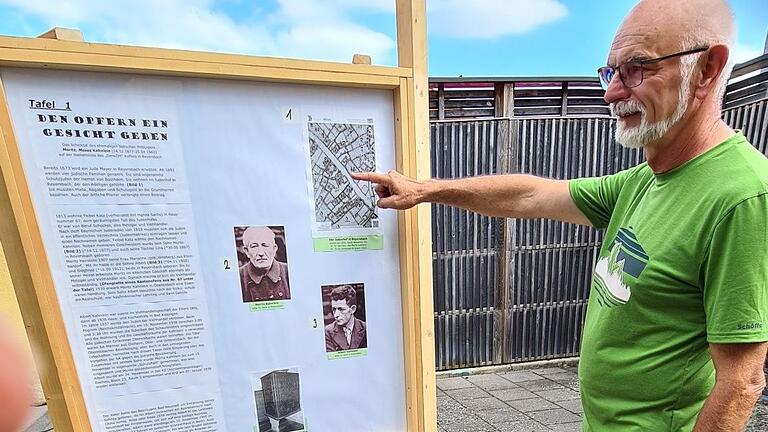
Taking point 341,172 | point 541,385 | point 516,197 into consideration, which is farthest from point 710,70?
point 541,385

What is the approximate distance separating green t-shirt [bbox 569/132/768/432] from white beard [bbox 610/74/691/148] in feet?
0.36

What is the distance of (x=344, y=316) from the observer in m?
1.20

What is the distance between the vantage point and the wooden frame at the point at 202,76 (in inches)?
34.4

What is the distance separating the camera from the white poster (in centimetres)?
95

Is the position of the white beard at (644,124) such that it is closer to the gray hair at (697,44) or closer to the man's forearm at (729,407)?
the gray hair at (697,44)

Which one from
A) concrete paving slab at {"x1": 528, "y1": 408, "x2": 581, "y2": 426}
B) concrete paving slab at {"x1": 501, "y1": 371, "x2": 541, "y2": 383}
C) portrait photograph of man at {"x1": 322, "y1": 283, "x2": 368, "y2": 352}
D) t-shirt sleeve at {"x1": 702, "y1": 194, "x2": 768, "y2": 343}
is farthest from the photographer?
concrete paving slab at {"x1": 501, "y1": 371, "x2": 541, "y2": 383}

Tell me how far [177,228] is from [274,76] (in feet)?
1.48

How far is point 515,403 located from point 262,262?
285 cm

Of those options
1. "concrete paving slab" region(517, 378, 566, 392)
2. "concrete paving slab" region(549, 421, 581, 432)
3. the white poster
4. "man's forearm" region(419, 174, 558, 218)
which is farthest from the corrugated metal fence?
the white poster

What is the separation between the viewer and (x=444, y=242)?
3.58 meters

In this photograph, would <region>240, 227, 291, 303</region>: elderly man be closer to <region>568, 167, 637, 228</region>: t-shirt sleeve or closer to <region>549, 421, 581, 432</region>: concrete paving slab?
<region>568, 167, 637, 228</region>: t-shirt sleeve

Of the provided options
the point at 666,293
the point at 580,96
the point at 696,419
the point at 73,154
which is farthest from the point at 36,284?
the point at 580,96

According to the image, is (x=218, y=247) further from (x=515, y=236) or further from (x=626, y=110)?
(x=515, y=236)

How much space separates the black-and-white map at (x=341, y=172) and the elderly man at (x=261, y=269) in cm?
15
